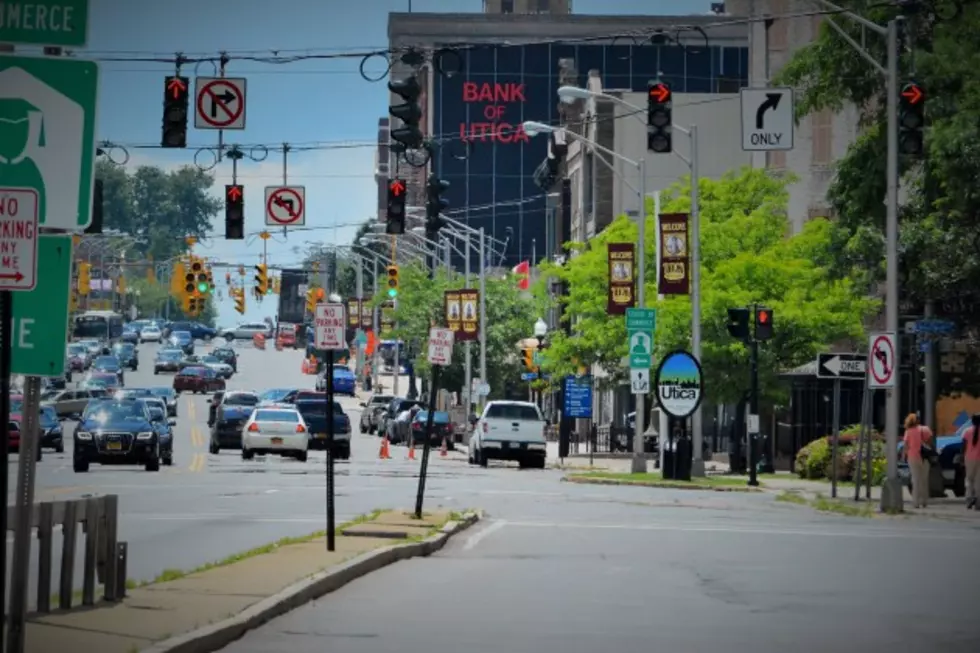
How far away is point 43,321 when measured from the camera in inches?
468

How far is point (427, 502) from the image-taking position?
1433 inches

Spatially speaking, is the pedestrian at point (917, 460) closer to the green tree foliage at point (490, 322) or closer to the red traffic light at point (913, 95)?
the red traffic light at point (913, 95)

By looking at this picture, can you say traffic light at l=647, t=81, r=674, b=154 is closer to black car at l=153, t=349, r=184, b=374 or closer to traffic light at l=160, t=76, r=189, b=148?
traffic light at l=160, t=76, r=189, b=148

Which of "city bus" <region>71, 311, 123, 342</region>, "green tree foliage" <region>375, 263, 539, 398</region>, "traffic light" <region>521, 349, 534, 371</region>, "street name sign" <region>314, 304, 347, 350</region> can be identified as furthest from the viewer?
"city bus" <region>71, 311, 123, 342</region>

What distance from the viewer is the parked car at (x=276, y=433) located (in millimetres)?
57219

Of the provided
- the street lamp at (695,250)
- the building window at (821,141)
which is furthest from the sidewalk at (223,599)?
the building window at (821,141)

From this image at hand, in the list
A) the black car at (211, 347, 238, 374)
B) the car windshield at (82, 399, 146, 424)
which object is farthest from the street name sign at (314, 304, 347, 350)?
the black car at (211, 347, 238, 374)

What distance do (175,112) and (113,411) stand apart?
48.6ft

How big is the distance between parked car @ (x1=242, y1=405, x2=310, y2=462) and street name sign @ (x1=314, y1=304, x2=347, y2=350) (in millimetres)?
32237

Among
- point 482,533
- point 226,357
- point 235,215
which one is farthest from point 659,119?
point 226,357

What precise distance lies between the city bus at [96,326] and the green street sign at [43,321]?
144881 millimetres

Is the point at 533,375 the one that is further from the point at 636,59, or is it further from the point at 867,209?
the point at 636,59

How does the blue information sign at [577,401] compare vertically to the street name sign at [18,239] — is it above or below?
above

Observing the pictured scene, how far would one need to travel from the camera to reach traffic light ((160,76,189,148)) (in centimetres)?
3584
